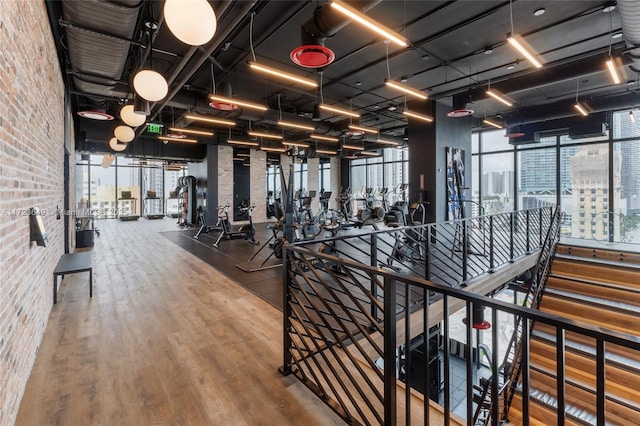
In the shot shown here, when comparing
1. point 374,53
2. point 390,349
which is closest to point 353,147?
point 374,53

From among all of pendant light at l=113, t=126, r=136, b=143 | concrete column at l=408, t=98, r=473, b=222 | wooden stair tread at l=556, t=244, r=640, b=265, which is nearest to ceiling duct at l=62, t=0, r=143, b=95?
pendant light at l=113, t=126, r=136, b=143

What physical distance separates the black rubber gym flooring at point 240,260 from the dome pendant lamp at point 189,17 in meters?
2.98

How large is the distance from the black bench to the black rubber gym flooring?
194 centimetres

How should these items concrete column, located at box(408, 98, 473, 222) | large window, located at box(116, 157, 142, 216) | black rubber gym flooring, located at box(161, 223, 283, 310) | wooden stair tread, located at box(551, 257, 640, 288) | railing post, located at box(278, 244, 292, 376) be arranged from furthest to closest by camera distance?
large window, located at box(116, 157, 142, 216) → concrete column, located at box(408, 98, 473, 222) → wooden stair tread, located at box(551, 257, 640, 288) → black rubber gym flooring, located at box(161, 223, 283, 310) → railing post, located at box(278, 244, 292, 376)

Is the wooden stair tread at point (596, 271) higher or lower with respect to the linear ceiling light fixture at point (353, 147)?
lower

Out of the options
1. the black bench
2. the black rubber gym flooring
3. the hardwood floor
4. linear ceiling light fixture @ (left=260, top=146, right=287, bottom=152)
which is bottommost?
the hardwood floor

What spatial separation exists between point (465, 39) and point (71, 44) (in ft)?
18.7

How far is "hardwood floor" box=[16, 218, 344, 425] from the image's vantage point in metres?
2.03

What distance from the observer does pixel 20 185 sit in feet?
7.43

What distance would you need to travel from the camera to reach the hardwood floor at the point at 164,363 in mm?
2033

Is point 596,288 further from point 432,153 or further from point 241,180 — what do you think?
point 241,180

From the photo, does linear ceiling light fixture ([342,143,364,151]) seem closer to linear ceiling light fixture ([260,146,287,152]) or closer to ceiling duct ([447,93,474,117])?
linear ceiling light fixture ([260,146,287,152])

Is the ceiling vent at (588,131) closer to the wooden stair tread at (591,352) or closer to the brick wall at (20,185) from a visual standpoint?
the wooden stair tread at (591,352)

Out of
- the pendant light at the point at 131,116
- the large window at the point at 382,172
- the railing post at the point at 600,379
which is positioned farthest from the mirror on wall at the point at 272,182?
the railing post at the point at 600,379
